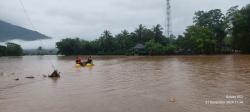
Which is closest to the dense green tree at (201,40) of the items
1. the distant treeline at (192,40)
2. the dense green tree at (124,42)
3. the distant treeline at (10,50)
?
the distant treeline at (192,40)

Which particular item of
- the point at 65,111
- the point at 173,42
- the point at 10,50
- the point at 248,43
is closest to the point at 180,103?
the point at 65,111

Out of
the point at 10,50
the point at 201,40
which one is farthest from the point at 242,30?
the point at 10,50

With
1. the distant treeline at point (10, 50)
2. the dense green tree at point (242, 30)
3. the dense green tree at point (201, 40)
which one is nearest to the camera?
the dense green tree at point (242, 30)

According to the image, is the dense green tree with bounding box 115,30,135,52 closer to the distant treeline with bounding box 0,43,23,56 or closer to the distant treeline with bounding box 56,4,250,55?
the distant treeline with bounding box 56,4,250,55

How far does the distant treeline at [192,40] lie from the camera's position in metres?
64.4

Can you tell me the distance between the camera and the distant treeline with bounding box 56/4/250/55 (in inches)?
2534

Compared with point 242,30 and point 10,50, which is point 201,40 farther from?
point 10,50

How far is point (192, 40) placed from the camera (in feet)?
234

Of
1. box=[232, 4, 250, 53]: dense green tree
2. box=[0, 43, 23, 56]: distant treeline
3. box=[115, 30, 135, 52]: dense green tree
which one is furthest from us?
box=[0, 43, 23, 56]: distant treeline

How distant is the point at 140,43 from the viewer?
93.2 meters

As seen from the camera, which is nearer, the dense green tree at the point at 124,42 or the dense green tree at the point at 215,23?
the dense green tree at the point at 215,23

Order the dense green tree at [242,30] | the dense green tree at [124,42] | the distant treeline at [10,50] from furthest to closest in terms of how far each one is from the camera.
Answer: the distant treeline at [10,50] → the dense green tree at [124,42] → the dense green tree at [242,30]

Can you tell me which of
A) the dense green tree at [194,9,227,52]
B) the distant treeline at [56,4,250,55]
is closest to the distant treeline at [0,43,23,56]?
the distant treeline at [56,4,250,55]

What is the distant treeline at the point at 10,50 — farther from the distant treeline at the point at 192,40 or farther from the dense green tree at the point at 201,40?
the dense green tree at the point at 201,40
